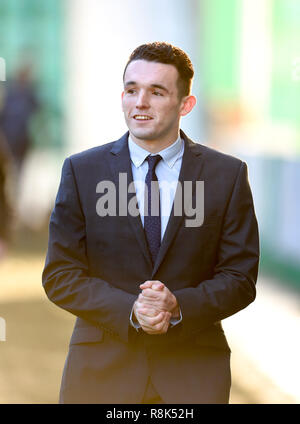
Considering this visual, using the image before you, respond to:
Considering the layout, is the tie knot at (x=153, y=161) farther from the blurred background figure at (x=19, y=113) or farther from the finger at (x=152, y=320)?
the blurred background figure at (x=19, y=113)

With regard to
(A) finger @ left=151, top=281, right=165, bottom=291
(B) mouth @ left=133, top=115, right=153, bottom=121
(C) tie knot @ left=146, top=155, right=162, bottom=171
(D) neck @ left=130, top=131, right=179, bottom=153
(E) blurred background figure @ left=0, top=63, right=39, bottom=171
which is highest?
(B) mouth @ left=133, top=115, right=153, bottom=121

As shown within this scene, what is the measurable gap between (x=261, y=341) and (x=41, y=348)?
5.69ft

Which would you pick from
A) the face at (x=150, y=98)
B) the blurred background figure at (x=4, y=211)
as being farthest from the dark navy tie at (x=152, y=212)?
the blurred background figure at (x=4, y=211)

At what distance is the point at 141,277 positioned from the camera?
9.43 ft

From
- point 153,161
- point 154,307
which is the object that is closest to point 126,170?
point 153,161

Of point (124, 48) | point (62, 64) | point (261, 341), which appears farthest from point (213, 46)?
point (261, 341)

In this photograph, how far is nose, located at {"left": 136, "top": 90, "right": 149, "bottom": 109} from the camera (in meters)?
2.79

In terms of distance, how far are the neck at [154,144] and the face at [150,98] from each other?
1.5 inches

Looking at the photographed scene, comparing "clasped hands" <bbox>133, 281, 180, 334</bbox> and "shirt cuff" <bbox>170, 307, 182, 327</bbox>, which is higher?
"clasped hands" <bbox>133, 281, 180, 334</bbox>

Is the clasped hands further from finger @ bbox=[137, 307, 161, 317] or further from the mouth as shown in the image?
the mouth

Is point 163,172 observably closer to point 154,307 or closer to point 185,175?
point 185,175

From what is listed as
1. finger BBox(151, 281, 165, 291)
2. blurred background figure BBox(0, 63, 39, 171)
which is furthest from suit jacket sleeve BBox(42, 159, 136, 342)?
blurred background figure BBox(0, 63, 39, 171)

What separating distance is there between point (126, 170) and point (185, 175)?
0.61 ft

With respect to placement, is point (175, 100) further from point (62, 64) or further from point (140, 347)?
point (62, 64)
